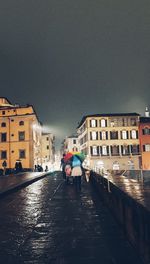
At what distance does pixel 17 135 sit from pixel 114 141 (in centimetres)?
2358

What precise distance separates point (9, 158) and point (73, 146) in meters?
64.8

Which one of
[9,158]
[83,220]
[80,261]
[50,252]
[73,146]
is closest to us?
[80,261]

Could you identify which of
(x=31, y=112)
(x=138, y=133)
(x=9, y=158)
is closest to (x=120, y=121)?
(x=138, y=133)

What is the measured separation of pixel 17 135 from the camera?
61.3 meters

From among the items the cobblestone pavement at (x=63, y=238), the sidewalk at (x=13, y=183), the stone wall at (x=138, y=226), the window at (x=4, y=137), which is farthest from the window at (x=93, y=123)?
the stone wall at (x=138, y=226)

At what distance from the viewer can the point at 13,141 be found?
6138cm

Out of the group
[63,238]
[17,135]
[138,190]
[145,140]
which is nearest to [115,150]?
[145,140]

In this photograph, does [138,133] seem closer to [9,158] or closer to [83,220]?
[9,158]

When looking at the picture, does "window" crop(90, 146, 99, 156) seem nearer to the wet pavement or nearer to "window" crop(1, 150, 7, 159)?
"window" crop(1, 150, 7, 159)

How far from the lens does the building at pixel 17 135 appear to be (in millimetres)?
60844

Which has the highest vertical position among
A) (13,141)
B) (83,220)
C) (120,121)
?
(120,121)

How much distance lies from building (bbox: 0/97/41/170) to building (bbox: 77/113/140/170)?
15714 millimetres

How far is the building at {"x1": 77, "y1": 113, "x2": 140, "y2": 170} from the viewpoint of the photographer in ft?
226

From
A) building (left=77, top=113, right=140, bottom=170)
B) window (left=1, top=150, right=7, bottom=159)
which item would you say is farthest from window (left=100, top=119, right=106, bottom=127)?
window (left=1, top=150, right=7, bottom=159)
